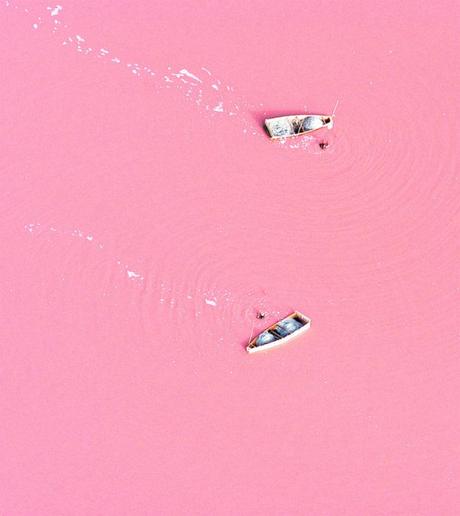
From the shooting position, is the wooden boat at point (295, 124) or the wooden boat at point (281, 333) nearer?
the wooden boat at point (281, 333)

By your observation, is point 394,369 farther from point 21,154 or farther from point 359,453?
point 21,154

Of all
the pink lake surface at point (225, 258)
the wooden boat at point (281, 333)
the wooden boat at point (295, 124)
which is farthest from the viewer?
the wooden boat at point (295, 124)

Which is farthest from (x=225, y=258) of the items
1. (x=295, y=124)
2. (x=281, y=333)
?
(x=295, y=124)

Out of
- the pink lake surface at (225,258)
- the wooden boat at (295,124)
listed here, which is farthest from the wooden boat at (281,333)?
the wooden boat at (295,124)

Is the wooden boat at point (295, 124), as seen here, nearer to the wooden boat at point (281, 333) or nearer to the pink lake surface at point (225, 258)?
the pink lake surface at point (225, 258)

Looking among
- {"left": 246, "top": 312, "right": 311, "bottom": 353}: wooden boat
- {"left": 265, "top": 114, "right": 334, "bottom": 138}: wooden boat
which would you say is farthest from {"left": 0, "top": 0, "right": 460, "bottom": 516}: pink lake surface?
{"left": 265, "top": 114, "right": 334, "bottom": 138}: wooden boat

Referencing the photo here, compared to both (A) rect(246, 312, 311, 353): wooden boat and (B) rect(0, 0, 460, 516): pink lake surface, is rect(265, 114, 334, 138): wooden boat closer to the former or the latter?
(B) rect(0, 0, 460, 516): pink lake surface
